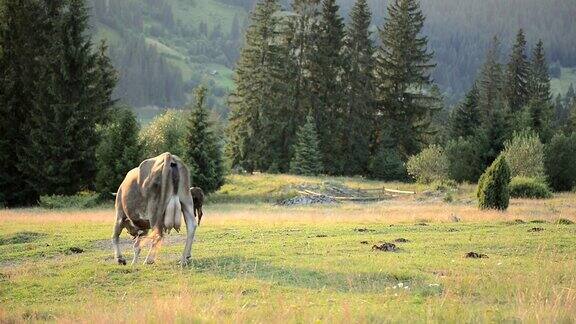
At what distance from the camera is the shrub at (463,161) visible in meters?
59.5

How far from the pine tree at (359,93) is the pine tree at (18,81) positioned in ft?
122

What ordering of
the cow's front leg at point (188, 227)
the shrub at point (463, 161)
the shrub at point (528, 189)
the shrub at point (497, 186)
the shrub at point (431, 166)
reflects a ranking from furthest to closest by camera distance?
the shrub at point (463, 161)
the shrub at point (431, 166)
the shrub at point (528, 189)
the shrub at point (497, 186)
the cow's front leg at point (188, 227)

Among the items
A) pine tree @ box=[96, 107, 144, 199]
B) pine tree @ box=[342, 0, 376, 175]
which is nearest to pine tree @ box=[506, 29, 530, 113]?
pine tree @ box=[342, 0, 376, 175]

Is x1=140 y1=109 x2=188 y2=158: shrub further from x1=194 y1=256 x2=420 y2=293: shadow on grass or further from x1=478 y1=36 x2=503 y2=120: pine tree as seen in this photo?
x1=478 y1=36 x2=503 y2=120: pine tree

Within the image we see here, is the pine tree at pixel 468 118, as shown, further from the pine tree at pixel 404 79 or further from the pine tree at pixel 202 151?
the pine tree at pixel 202 151

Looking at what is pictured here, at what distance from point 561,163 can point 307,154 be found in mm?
26878

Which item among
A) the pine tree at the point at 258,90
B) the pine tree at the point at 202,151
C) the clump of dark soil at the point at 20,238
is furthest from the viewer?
the pine tree at the point at 258,90

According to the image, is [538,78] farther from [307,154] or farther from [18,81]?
[18,81]

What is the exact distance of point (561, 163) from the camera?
59750mm

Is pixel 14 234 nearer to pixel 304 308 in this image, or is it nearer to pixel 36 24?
pixel 304 308

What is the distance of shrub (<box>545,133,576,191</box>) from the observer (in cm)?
5919

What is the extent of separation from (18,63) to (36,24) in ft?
11.5

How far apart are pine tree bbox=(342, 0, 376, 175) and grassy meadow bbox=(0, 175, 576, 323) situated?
1885 inches

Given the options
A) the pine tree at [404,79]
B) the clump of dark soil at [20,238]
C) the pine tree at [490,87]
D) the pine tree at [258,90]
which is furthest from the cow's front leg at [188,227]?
the pine tree at [490,87]
